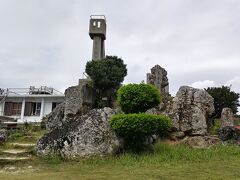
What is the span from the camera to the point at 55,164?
11.1m

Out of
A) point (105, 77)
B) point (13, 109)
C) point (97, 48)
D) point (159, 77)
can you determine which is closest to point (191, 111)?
point (159, 77)

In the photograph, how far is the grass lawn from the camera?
28.9 feet

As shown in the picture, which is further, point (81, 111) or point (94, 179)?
point (81, 111)

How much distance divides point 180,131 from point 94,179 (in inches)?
291

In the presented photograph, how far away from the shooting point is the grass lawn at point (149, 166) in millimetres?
8805

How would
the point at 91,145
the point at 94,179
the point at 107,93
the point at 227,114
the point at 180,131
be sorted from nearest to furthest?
the point at 94,179 < the point at 91,145 < the point at 180,131 < the point at 227,114 < the point at 107,93

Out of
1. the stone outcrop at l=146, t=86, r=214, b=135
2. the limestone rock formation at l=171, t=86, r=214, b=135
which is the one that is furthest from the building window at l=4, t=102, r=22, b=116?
the limestone rock formation at l=171, t=86, r=214, b=135

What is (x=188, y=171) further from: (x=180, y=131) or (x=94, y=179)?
(x=180, y=131)

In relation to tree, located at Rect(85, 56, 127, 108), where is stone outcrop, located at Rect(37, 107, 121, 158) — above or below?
below

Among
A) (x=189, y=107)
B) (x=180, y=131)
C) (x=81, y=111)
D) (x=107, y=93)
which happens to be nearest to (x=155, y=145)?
(x=180, y=131)

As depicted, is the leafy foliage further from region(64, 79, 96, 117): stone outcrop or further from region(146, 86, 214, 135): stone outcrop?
region(146, 86, 214, 135): stone outcrop

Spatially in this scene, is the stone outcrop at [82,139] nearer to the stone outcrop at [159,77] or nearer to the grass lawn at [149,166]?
the grass lawn at [149,166]

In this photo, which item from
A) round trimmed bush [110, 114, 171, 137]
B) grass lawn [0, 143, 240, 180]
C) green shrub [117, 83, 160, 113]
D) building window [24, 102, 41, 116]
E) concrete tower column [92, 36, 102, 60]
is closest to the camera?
grass lawn [0, 143, 240, 180]

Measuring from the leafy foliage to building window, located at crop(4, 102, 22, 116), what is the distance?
533 inches
